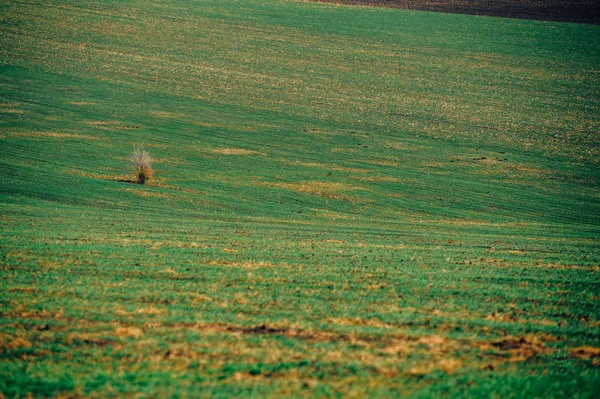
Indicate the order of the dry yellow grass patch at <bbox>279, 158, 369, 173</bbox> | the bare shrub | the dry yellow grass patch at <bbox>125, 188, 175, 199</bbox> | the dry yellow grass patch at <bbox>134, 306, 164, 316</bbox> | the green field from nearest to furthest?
the green field
the dry yellow grass patch at <bbox>134, 306, 164, 316</bbox>
the dry yellow grass patch at <bbox>125, 188, 175, 199</bbox>
the bare shrub
the dry yellow grass patch at <bbox>279, 158, 369, 173</bbox>

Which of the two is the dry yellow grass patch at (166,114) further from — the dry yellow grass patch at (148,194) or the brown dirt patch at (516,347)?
the brown dirt patch at (516,347)

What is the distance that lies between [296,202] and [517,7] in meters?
62.9

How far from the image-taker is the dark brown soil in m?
75.1

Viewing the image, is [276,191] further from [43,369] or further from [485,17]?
[485,17]

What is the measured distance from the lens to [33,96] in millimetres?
46844

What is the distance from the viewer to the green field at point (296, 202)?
921cm

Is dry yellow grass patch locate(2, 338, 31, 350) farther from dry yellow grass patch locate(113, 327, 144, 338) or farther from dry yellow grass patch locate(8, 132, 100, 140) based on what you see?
dry yellow grass patch locate(8, 132, 100, 140)

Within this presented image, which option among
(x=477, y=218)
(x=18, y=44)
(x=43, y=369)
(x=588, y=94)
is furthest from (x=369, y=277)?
(x=18, y=44)


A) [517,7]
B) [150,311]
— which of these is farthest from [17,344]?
[517,7]

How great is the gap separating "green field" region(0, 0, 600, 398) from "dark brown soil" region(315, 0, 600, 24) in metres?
2.80

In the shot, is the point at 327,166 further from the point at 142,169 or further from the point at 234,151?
the point at 142,169

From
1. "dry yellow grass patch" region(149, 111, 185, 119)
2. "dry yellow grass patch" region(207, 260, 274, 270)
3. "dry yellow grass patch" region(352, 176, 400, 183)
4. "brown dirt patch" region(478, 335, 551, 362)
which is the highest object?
"dry yellow grass patch" region(149, 111, 185, 119)

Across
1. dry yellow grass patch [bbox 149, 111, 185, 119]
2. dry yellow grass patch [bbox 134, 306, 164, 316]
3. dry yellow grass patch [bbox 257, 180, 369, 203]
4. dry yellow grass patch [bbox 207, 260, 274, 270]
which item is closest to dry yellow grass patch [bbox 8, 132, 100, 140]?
dry yellow grass patch [bbox 149, 111, 185, 119]

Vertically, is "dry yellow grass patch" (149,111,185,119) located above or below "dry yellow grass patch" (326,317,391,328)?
above
